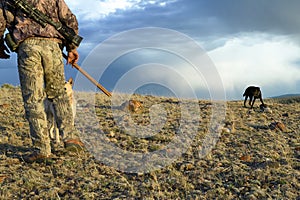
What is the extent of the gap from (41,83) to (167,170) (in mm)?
2781

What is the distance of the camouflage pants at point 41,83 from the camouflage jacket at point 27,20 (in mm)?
130

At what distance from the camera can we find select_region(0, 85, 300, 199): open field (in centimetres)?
532

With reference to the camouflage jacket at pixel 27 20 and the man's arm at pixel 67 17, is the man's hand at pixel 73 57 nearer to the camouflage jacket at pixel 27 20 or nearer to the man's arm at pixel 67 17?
the man's arm at pixel 67 17

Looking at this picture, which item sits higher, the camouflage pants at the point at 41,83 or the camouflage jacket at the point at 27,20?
the camouflage jacket at the point at 27,20

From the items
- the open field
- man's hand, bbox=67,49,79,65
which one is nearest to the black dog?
the open field

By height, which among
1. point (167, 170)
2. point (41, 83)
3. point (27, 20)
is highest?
point (27, 20)

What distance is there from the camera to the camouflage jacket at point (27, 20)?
6054 millimetres

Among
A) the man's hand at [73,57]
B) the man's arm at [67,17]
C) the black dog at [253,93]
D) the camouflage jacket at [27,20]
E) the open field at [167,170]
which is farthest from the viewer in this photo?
the black dog at [253,93]

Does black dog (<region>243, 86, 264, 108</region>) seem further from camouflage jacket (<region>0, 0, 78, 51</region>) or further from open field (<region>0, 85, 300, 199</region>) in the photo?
camouflage jacket (<region>0, 0, 78, 51</region>)

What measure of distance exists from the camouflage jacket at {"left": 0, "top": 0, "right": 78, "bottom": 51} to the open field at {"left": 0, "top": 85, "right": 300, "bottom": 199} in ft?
7.63

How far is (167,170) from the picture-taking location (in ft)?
20.3

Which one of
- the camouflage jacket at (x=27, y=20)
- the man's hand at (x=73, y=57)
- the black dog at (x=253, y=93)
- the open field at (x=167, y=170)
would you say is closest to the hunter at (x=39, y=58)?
the camouflage jacket at (x=27, y=20)

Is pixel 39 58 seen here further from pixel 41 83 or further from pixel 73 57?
pixel 73 57

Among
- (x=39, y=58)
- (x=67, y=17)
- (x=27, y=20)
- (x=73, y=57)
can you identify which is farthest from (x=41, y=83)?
(x=67, y=17)
